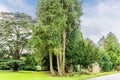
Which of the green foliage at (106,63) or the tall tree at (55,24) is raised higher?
the tall tree at (55,24)

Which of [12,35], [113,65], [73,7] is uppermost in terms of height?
[73,7]

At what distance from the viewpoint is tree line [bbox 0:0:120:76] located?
3378 cm

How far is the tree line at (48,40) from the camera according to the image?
3378 cm

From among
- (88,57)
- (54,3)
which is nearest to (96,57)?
(88,57)

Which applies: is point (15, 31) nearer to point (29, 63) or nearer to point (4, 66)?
point (29, 63)

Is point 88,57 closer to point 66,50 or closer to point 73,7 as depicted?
point 66,50

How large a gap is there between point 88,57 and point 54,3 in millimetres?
10453

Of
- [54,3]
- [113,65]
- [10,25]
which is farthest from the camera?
[113,65]

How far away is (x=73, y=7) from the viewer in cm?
3538

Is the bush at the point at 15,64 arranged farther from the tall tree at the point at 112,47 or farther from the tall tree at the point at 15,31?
the tall tree at the point at 112,47

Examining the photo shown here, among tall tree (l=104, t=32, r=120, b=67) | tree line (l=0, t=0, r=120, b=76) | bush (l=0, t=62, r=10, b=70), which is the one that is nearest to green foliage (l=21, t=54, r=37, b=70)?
tree line (l=0, t=0, r=120, b=76)

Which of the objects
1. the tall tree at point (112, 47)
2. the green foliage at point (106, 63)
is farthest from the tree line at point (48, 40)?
the tall tree at point (112, 47)

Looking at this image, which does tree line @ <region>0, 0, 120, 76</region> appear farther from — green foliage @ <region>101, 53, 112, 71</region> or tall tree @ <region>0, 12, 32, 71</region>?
green foliage @ <region>101, 53, 112, 71</region>

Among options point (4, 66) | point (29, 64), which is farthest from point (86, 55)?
point (4, 66)
